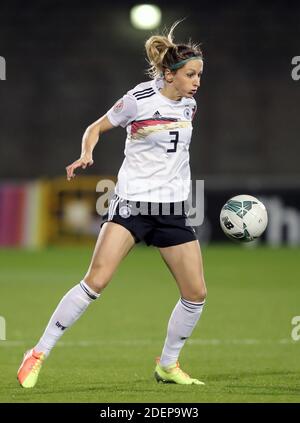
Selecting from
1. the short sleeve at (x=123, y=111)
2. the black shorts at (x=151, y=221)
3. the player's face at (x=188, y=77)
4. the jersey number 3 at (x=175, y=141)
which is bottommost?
the black shorts at (x=151, y=221)

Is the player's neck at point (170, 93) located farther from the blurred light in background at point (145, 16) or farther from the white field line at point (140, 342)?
the blurred light in background at point (145, 16)

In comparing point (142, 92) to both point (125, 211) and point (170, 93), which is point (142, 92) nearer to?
point (170, 93)

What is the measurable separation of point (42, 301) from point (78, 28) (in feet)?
45.7

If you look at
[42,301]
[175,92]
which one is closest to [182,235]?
[175,92]

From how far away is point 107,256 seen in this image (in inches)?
260

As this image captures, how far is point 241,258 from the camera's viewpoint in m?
18.7

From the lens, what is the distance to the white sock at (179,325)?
6.96 metres

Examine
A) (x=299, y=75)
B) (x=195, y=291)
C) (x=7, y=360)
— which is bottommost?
(x=7, y=360)

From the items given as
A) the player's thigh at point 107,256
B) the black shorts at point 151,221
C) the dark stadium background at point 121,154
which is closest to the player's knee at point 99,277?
the player's thigh at point 107,256

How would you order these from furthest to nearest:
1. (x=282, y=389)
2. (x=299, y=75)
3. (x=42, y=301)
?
1. (x=299, y=75)
2. (x=42, y=301)
3. (x=282, y=389)

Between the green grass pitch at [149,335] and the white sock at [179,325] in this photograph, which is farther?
the white sock at [179,325]

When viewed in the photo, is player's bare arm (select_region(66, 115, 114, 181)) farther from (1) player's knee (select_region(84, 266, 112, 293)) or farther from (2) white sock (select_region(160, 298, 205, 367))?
(2) white sock (select_region(160, 298, 205, 367))

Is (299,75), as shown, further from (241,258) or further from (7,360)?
(7,360)
